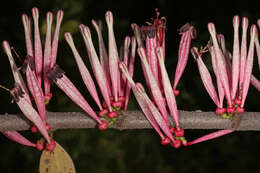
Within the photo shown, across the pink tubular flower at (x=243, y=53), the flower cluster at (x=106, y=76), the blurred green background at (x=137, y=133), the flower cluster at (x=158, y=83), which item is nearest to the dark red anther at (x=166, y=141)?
the flower cluster at (x=158, y=83)

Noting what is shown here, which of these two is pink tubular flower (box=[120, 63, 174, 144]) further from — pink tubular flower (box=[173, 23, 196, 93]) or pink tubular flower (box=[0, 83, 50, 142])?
pink tubular flower (box=[0, 83, 50, 142])

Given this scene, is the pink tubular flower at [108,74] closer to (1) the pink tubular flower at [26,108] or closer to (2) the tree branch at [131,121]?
(2) the tree branch at [131,121]

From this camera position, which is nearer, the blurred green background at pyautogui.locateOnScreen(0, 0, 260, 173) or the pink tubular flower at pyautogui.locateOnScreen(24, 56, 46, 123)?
the pink tubular flower at pyautogui.locateOnScreen(24, 56, 46, 123)

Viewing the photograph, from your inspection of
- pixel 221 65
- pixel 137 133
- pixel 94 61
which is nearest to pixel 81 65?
pixel 94 61

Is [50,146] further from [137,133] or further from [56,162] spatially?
[137,133]

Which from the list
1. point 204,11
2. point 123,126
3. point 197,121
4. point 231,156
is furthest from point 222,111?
point 204,11

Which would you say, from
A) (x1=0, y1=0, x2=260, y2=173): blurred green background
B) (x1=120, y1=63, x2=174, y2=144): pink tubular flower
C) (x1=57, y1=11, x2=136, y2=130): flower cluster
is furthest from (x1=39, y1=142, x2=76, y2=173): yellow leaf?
(x1=0, y1=0, x2=260, y2=173): blurred green background

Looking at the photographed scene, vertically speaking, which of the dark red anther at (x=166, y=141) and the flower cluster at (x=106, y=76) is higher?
the flower cluster at (x=106, y=76)
